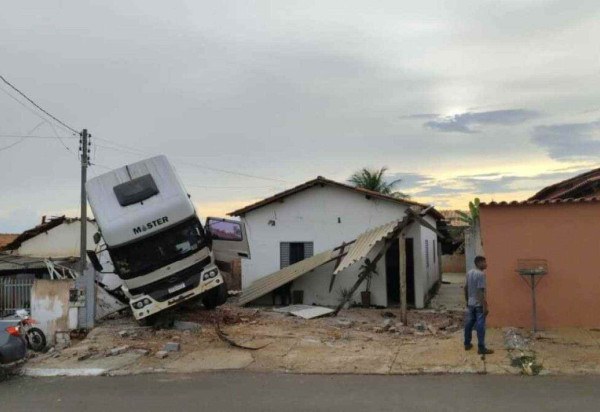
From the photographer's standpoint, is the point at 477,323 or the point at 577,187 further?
the point at 577,187

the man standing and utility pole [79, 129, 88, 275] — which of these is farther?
utility pole [79, 129, 88, 275]

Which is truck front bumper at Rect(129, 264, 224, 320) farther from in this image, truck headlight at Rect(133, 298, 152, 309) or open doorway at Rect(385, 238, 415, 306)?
open doorway at Rect(385, 238, 415, 306)

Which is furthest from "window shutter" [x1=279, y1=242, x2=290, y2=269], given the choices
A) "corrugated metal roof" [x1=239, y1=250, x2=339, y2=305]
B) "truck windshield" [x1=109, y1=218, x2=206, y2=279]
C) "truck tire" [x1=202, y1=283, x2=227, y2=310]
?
"truck windshield" [x1=109, y1=218, x2=206, y2=279]

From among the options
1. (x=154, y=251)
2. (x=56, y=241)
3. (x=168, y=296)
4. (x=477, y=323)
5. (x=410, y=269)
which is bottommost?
(x=477, y=323)

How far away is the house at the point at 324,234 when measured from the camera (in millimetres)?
17500

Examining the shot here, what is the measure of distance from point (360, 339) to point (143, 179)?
19.9ft

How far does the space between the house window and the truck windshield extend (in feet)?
19.4

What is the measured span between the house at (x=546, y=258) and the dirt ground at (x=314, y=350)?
1.71 ft

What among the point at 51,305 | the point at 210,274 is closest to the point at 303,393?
the point at 210,274

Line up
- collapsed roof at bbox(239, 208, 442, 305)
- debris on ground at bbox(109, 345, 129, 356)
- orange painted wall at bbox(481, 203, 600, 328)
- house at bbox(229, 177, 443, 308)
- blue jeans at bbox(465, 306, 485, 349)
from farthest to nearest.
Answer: house at bbox(229, 177, 443, 308)
collapsed roof at bbox(239, 208, 442, 305)
orange painted wall at bbox(481, 203, 600, 328)
debris on ground at bbox(109, 345, 129, 356)
blue jeans at bbox(465, 306, 485, 349)

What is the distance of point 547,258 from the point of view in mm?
11633

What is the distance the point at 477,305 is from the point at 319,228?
911 cm

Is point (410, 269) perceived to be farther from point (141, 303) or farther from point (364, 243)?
point (141, 303)

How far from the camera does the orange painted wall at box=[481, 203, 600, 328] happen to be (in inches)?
449
